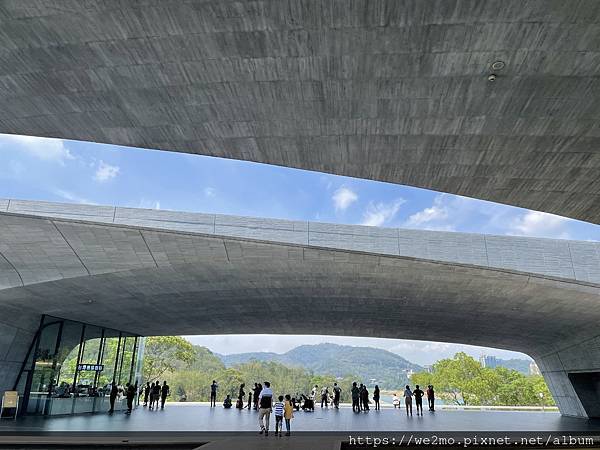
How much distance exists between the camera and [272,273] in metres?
16.3

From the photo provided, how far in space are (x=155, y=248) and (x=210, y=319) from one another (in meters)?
12.2

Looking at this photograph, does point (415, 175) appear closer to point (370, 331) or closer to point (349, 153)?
point (349, 153)

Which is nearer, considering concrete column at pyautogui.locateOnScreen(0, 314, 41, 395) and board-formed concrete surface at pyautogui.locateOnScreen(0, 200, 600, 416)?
board-formed concrete surface at pyautogui.locateOnScreen(0, 200, 600, 416)

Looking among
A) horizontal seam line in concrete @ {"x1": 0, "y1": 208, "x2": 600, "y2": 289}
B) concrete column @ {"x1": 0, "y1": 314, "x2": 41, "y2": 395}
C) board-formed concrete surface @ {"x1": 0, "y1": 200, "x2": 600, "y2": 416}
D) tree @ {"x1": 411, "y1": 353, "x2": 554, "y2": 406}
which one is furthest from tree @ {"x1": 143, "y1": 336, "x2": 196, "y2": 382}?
horizontal seam line in concrete @ {"x1": 0, "y1": 208, "x2": 600, "y2": 289}

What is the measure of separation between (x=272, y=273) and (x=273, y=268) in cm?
63

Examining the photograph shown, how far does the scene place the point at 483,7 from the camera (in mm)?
5855

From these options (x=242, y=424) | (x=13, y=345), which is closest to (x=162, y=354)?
(x=13, y=345)

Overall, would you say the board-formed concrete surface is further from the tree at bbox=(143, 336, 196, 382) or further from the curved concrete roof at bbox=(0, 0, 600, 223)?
the tree at bbox=(143, 336, 196, 382)

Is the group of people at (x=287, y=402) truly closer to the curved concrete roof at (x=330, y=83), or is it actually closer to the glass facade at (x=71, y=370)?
the glass facade at (x=71, y=370)

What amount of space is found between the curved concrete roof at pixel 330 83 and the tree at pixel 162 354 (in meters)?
46.1

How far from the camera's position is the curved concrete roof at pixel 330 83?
6164 mm

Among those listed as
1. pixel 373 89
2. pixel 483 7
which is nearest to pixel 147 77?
pixel 373 89

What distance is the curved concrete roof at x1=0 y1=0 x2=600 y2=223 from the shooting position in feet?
20.2

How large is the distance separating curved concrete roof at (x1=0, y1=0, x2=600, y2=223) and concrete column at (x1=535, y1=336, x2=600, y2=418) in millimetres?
15480
